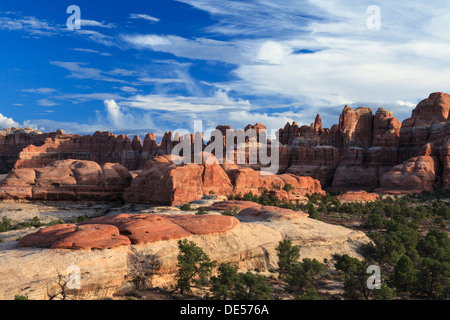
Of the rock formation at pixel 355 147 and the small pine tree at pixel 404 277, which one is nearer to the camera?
the small pine tree at pixel 404 277

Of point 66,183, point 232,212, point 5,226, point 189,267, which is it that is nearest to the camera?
point 189,267

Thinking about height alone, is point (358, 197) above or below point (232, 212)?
below

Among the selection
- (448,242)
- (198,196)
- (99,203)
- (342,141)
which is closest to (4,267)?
(448,242)

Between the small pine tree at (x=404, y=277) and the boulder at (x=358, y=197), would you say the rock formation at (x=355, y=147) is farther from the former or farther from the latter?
the small pine tree at (x=404, y=277)

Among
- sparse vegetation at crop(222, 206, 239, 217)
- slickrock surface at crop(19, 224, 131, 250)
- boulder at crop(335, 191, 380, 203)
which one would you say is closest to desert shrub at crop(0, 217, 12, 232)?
slickrock surface at crop(19, 224, 131, 250)

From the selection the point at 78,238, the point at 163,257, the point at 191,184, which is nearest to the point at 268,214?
the point at 163,257

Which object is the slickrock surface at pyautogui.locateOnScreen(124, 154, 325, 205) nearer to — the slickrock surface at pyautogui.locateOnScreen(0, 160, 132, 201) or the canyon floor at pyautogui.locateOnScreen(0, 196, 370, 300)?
the slickrock surface at pyautogui.locateOnScreen(0, 160, 132, 201)

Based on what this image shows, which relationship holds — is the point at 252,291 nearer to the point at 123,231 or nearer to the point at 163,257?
the point at 163,257

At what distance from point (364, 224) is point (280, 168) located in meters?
61.3

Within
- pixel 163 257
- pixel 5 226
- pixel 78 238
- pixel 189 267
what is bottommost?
pixel 5 226

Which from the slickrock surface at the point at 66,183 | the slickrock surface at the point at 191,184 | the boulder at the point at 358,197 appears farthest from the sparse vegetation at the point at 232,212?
the boulder at the point at 358,197


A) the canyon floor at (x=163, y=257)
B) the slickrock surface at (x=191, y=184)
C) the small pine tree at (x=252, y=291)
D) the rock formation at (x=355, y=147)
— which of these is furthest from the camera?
the rock formation at (x=355, y=147)

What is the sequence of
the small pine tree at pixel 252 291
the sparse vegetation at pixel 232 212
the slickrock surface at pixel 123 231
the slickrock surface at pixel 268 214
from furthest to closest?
the sparse vegetation at pixel 232 212, the slickrock surface at pixel 268 214, the slickrock surface at pixel 123 231, the small pine tree at pixel 252 291

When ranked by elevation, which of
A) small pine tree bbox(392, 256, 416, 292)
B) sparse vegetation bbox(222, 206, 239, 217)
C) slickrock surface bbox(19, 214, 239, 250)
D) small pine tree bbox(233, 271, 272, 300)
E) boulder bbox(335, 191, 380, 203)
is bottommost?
boulder bbox(335, 191, 380, 203)
